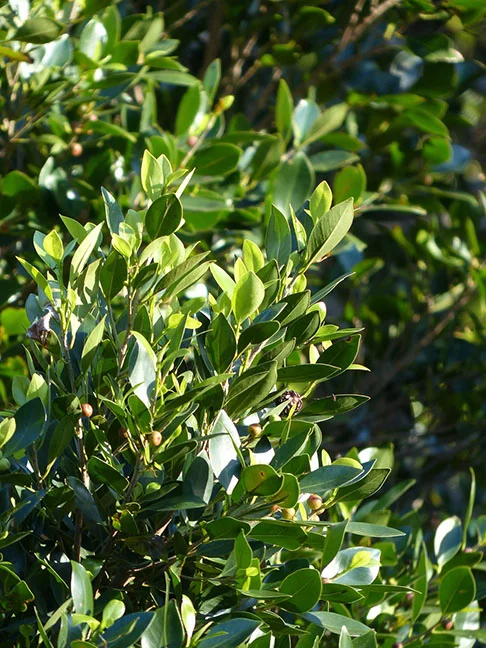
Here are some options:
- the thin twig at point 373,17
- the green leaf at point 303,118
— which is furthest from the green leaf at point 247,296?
the thin twig at point 373,17

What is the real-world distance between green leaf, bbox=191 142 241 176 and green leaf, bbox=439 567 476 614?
84 centimetres

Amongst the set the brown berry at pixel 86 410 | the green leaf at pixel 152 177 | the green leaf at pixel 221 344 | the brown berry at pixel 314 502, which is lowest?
the brown berry at pixel 314 502

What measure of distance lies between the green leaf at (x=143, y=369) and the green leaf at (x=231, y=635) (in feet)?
0.80

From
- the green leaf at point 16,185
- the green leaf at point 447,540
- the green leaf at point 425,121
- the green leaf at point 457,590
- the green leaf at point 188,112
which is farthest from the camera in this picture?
the green leaf at point 425,121

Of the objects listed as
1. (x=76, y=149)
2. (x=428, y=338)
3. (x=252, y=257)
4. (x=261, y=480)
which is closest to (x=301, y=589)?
(x=261, y=480)

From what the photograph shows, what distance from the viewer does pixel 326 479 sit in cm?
101

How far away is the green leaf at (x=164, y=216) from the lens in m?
0.97

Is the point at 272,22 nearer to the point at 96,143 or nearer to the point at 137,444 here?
the point at 96,143

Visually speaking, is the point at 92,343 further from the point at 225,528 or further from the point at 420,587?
the point at 420,587

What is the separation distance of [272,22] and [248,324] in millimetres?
1462

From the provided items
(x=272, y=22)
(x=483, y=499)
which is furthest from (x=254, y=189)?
(x=483, y=499)

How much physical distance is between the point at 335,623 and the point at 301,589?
63mm

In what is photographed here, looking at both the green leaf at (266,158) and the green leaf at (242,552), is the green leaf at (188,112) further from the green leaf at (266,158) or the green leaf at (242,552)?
the green leaf at (242,552)

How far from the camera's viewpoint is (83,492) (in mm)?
964
